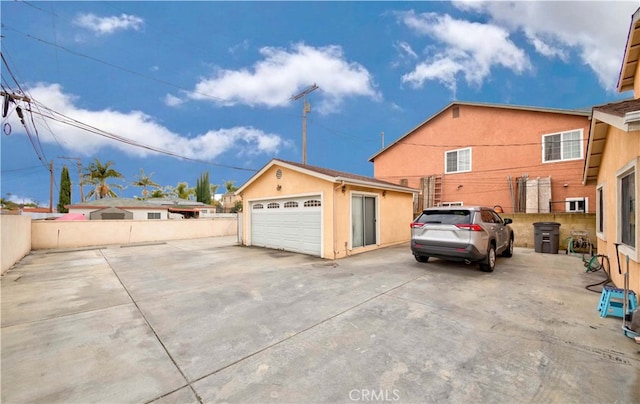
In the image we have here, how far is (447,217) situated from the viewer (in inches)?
247

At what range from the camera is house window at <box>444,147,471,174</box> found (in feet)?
51.0

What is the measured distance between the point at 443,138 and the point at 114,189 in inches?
1506

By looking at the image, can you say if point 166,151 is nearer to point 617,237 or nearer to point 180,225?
point 180,225

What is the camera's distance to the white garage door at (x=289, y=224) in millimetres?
9102

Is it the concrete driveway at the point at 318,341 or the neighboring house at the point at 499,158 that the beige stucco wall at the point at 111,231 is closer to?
the concrete driveway at the point at 318,341

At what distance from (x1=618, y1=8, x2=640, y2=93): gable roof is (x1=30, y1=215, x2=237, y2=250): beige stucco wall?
20373 mm

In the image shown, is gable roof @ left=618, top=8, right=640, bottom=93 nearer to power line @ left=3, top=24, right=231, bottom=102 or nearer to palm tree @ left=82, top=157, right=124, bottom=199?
power line @ left=3, top=24, right=231, bottom=102

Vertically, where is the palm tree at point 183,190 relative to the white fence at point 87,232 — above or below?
above

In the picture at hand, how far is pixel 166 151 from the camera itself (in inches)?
593

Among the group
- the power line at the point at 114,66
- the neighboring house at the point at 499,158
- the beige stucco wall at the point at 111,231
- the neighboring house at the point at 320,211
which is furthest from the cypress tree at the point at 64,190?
the neighboring house at the point at 499,158

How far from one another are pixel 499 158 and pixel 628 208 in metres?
11.8

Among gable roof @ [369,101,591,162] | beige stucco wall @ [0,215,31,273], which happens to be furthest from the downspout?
gable roof @ [369,101,591,162]

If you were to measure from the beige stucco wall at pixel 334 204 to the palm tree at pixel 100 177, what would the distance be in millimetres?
26502

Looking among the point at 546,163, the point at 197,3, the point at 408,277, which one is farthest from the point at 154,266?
the point at 546,163
